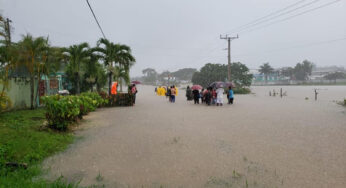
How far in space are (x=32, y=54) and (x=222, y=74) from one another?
135 feet

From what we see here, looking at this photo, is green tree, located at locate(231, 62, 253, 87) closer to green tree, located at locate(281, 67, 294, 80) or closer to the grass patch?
the grass patch

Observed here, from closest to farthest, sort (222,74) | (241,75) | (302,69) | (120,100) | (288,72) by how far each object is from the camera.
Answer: (120,100) → (241,75) → (222,74) → (302,69) → (288,72)

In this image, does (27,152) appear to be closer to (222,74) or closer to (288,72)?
(222,74)

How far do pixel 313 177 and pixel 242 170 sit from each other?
106cm

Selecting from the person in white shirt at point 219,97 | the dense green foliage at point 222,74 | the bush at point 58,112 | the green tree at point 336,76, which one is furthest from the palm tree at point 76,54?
the green tree at point 336,76

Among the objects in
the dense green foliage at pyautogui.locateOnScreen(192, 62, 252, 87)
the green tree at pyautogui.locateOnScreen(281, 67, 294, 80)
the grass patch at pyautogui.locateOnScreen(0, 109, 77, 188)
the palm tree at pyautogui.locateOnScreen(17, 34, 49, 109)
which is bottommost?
the grass patch at pyautogui.locateOnScreen(0, 109, 77, 188)

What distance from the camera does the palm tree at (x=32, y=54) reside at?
9477 mm

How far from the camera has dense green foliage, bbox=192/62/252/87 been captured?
4403cm

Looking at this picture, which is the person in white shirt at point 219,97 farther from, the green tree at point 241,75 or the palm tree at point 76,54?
the green tree at point 241,75

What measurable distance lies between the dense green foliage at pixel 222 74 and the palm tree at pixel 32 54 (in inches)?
1516

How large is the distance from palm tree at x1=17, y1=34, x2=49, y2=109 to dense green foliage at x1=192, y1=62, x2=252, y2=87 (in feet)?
126

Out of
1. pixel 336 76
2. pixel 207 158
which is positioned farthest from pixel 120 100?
pixel 336 76

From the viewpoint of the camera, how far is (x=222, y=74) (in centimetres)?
4688

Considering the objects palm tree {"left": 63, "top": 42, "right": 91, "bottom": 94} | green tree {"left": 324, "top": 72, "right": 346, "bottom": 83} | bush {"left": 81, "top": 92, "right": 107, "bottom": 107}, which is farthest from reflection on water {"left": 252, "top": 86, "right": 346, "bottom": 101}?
green tree {"left": 324, "top": 72, "right": 346, "bottom": 83}
